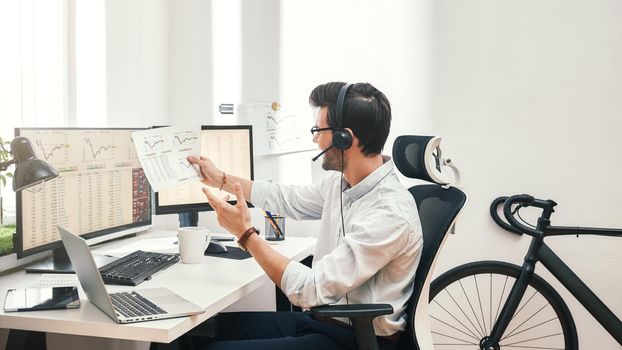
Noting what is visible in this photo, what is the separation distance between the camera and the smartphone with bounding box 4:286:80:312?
4.46 ft

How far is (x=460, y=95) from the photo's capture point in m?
2.41

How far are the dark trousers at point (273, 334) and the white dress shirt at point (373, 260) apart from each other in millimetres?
91

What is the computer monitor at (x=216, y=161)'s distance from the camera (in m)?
2.12

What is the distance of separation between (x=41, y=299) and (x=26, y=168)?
12.8 inches

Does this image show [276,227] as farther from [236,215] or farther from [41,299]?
[41,299]

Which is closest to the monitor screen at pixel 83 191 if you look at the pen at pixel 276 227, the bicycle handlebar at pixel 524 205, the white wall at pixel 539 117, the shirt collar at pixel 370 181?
the pen at pixel 276 227

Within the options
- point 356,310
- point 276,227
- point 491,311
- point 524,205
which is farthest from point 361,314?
point 491,311

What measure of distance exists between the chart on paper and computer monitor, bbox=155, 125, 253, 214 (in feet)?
0.81

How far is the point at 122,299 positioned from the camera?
1.40 meters

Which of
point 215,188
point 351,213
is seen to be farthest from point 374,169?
point 215,188

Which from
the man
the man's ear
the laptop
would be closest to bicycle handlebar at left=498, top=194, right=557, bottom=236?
the man

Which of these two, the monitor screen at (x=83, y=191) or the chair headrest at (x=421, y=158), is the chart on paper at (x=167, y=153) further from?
the chair headrest at (x=421, y=158)

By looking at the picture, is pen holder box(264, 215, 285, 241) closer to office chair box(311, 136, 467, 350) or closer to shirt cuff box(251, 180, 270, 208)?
shirt cuff box(251, 180, 270, 208)

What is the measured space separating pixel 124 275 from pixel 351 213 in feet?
2.15
